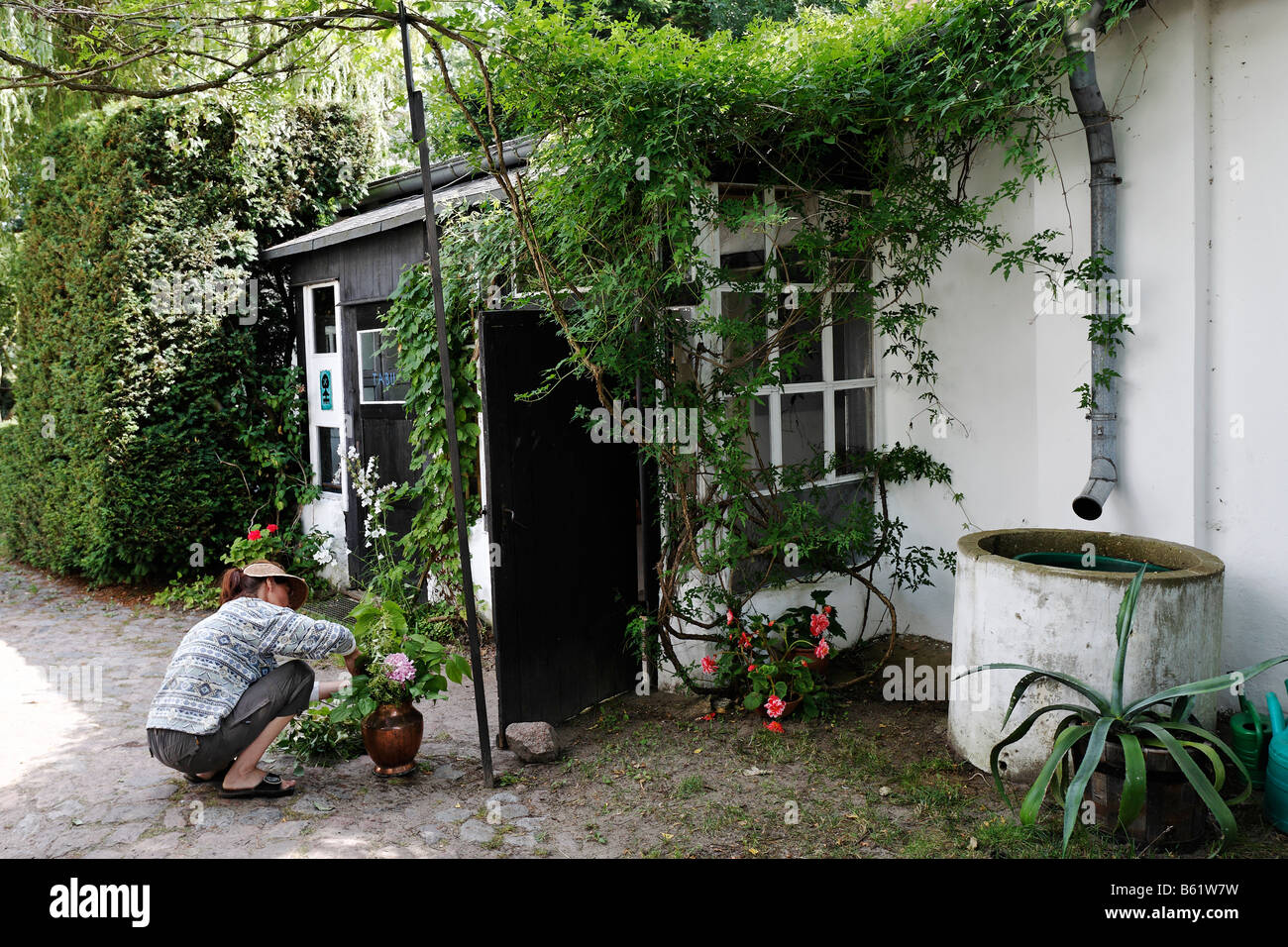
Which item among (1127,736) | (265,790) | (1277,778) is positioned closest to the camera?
(1127,736)

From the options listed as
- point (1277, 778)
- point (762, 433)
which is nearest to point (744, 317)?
point (762, 433)

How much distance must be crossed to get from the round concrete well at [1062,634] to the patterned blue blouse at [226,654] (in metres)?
3.02

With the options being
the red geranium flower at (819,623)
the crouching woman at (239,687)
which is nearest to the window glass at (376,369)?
the crouching woman at (239,687)

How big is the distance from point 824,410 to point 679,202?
83.1 inches

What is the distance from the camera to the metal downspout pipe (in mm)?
4934

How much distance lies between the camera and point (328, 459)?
977 centimetres

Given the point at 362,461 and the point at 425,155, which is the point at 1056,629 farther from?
the point at 362,461

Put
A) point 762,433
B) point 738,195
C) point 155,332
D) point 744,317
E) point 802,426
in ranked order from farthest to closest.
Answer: point 155,332
point 802,426
point 762,433
point 738,195
point 744,317

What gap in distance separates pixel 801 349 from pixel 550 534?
5.69 ft

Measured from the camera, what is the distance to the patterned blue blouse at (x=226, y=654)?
4.41m

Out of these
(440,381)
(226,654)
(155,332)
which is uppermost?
(155,332)

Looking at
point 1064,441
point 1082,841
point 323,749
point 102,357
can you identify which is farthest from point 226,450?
point 1082,841

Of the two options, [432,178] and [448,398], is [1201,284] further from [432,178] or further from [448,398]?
[432,178]

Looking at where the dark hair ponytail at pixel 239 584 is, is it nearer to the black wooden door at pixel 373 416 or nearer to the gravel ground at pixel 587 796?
the gravel ground at pixel 587 796
